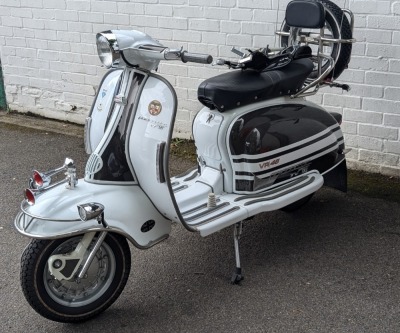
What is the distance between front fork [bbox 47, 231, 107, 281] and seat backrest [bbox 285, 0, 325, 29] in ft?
5.71

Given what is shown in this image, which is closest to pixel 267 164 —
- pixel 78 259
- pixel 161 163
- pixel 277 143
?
pixel 277 143

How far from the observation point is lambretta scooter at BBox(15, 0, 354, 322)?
320 centimetres

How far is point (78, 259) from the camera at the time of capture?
321cm

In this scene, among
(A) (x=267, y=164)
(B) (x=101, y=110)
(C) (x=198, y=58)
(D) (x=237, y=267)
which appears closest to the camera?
(C) (x=198, y=58)

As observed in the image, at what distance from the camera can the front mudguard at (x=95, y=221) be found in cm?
312

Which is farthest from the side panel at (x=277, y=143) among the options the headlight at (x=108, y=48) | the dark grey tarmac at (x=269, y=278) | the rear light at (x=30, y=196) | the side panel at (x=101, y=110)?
the rear light at (x=30, y=196)

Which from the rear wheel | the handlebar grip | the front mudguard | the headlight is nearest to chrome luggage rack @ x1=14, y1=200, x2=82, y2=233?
the front mudguard

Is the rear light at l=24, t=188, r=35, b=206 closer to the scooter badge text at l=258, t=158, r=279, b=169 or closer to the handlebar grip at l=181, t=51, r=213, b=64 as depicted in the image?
the handlebar grip at l=181, t=51, r=213, b=64

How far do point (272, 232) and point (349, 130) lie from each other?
1404mm

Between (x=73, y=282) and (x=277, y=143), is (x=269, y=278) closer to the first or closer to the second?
(x=277, y=143)

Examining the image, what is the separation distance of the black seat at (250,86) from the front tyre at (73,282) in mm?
946

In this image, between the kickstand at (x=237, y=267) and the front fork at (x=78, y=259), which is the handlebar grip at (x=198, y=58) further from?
the kickstand at (x=237, y=267)

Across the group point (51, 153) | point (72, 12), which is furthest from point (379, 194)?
point (72, 12)

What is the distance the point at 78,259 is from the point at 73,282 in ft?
0.52
